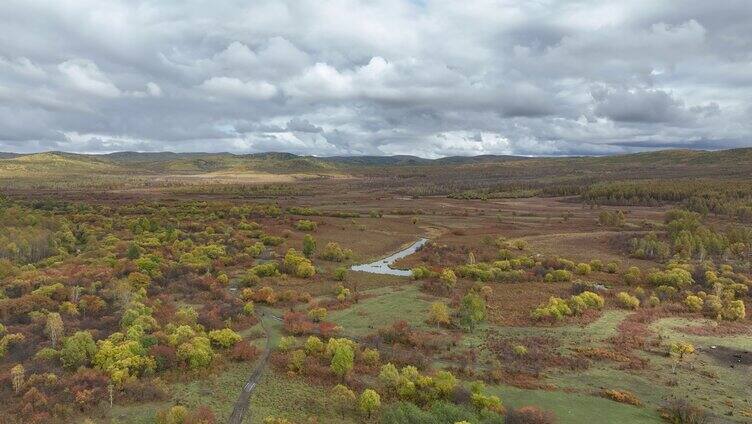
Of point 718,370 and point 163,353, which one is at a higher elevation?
point 163,353

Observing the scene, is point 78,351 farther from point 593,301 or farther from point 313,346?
point 593,301

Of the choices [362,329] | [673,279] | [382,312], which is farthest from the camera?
[673,279]

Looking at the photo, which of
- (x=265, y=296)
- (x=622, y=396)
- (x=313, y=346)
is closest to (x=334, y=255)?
(x=265, y=296)

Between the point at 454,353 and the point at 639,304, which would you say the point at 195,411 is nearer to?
the point at 454,353

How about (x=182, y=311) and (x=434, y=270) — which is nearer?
(x=182, y=311)

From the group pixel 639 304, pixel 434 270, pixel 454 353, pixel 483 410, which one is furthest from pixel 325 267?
pixel 483 410

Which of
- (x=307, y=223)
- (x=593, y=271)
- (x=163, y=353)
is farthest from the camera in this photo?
(x=307, y=223)
